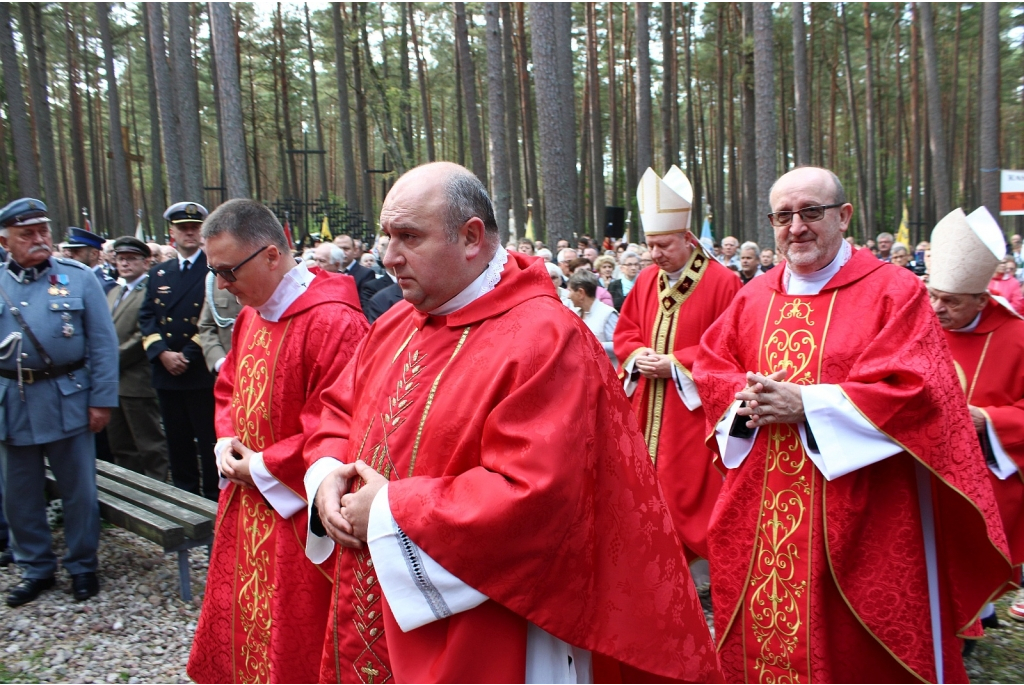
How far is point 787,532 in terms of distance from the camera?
3.38 meters

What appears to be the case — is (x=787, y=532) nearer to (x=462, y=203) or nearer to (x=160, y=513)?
(x=462, y=203)

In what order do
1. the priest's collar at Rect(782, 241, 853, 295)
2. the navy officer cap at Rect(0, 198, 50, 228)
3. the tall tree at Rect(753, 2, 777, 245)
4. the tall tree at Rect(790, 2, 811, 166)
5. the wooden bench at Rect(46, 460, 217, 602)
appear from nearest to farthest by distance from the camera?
the priest's collar at Rect(782, 241, 853, 295)
the navy officer cap at Rect(0, 198, 50, 228)
the wooden bench at Rect(46, 460, 217, 602)
the tall tree at Rect(753, 2, 777, 245)
the tall tree at Rect(790, 2, 811, 166)

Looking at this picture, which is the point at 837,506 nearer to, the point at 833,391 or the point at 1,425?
the point at 833,391

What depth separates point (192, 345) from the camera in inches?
239

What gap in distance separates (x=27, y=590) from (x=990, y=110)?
57.9 ft

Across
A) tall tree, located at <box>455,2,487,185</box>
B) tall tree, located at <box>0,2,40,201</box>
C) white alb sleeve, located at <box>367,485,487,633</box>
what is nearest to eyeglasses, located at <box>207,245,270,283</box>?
white alb sleeve, located at <box>367,485,487,633</box>

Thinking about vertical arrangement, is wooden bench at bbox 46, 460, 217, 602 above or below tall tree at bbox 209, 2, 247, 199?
below

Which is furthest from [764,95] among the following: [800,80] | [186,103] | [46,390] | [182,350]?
[46,390]

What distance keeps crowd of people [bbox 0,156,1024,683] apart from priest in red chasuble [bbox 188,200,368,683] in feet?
0.04

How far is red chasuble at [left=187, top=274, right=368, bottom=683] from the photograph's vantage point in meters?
3.14

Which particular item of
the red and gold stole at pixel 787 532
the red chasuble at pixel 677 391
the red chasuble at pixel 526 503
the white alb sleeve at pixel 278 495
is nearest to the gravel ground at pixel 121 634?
the red chasuble at pixel 677 391

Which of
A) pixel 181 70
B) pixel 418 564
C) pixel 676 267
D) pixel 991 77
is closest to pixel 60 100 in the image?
pixel 181 70

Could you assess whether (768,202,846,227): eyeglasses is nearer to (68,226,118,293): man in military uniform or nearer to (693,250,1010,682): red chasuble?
(693,250,1010,682): red chasuble

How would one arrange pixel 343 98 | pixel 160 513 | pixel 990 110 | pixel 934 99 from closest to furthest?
pixel 160 513, pixel 990 110, pixel 934 99, pixel 343 98
